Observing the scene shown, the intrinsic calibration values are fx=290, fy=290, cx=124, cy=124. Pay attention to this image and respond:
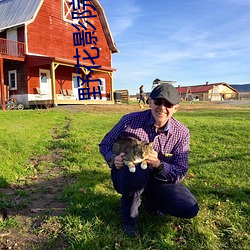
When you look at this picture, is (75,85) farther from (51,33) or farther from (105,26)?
(105,26)

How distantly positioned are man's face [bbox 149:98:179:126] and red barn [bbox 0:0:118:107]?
15.9m

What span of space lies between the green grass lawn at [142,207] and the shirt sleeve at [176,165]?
49 cm

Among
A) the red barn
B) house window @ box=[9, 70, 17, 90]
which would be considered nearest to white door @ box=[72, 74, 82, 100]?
the red barn

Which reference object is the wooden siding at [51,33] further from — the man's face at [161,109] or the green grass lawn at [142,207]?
the man's face at [161,109]

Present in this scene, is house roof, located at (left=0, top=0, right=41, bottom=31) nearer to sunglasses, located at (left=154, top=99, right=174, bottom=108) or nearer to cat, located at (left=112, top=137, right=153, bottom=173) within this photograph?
sunglasses, located at (left=154, top=99, right=174, bottom=108)

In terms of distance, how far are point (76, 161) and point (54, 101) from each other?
13.4 m

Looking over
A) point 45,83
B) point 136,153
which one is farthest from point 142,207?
point 45,83

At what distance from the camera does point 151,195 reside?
3.05 m

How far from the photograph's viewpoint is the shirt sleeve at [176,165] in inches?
114

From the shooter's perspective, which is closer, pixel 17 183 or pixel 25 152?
pixel 17 183

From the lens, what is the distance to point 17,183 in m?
4.34

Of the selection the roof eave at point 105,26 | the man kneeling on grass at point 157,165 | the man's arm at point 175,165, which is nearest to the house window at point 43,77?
the roof eave at point 105,26

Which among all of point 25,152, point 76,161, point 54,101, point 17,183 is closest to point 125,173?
point 17,183

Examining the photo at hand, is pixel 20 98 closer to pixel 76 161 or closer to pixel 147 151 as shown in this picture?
pixel 76 161
